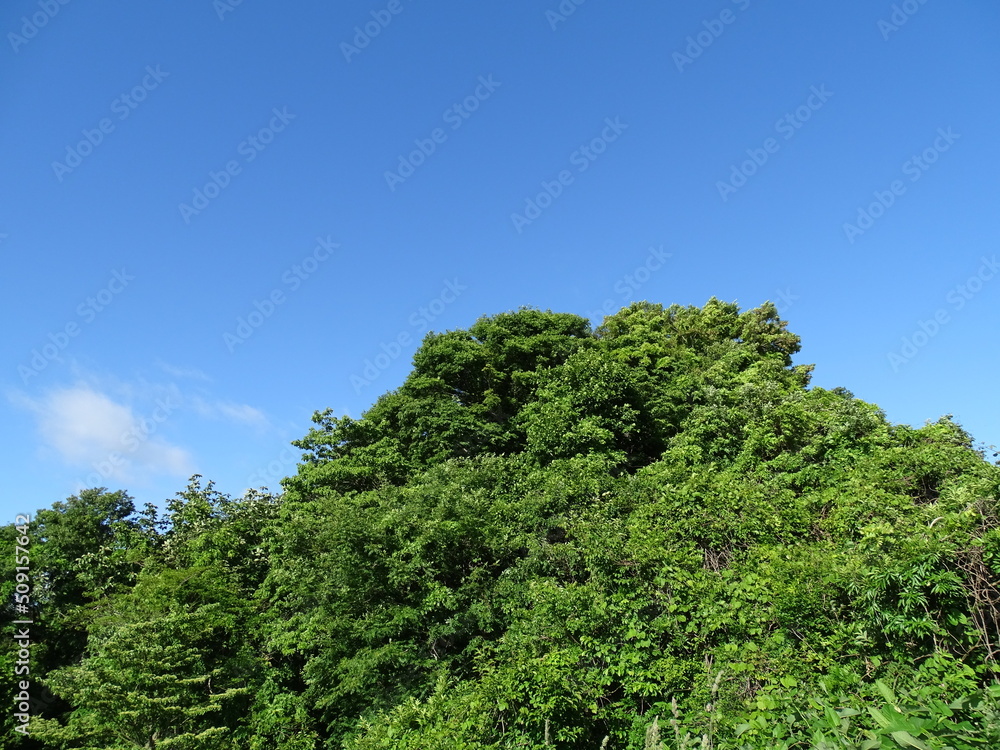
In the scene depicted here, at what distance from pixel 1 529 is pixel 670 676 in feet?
103

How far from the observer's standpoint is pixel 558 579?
508 inches

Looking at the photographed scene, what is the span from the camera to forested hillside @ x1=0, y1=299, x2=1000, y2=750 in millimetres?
6250

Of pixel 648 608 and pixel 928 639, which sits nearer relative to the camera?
pixel 928 639

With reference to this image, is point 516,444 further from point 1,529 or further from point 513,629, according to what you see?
point 1,529

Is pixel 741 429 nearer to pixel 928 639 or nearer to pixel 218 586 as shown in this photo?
pixel 928 639

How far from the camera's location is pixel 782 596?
8.31m

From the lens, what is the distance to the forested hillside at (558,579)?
6250 mm

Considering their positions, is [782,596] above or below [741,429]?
below

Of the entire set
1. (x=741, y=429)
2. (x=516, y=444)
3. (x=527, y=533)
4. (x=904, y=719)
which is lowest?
(x=904, y=719)

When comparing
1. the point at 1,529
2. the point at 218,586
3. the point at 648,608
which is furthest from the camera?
the point at 1,529

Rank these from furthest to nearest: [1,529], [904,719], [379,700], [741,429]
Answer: [1,529] < [741,429] < [379,700] < [904,719]

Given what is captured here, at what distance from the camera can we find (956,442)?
1212 cm

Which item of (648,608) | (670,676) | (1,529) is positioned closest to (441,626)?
(648,608)

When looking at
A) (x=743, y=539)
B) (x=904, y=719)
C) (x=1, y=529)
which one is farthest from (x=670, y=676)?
(x=1, y=529)
